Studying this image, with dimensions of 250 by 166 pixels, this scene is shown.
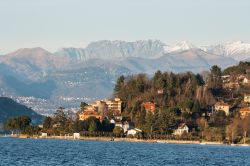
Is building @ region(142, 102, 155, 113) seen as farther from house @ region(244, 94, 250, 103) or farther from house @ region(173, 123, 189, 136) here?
house @ region(244, 94, 250, 103)

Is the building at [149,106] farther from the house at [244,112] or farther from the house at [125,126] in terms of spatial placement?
the house at [244,112]

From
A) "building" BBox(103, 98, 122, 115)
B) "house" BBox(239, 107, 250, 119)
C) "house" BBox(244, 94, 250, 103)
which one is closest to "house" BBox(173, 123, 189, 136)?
"house" BBox(239, 107, 250, 119)

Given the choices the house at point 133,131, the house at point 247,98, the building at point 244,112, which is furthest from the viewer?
the house at point 247,98

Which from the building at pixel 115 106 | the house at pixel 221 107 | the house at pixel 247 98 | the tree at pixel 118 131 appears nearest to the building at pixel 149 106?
the tree at pixel 118 131

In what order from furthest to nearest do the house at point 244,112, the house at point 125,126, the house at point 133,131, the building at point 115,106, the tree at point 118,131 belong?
the building at point 115,106 → the house at point 125,126 → the tree at point 118,131 → the house at point 244,112 → the house at point 133,131

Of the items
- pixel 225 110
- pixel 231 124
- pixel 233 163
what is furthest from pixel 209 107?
pixel 233 163

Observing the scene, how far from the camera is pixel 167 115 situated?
16912cm

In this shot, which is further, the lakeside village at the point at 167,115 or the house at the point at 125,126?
the house at the point at 125,126

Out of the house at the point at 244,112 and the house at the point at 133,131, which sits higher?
the house at the point at 244,112

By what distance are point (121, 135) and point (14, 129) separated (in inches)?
1043

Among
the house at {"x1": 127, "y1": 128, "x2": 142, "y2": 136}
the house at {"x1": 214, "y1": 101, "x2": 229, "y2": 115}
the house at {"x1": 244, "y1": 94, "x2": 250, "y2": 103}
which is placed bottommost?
the house at {"x1": 127, "y1": 128, "x2": 142, "y2": 136}

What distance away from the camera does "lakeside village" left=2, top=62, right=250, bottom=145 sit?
6619 inches

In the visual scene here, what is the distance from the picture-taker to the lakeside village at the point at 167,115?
168 metres

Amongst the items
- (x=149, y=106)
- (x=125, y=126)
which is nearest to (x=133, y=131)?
(x=125, y=126)
